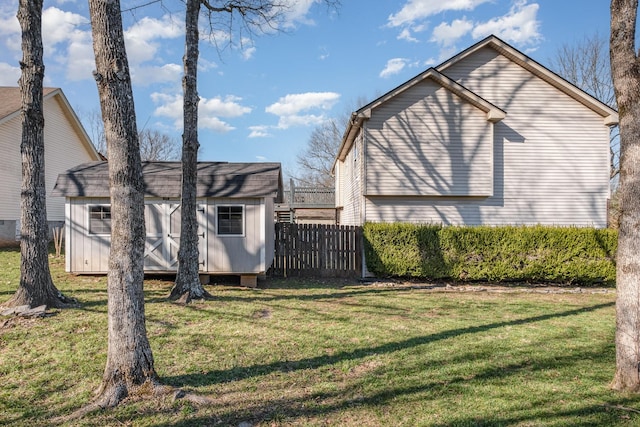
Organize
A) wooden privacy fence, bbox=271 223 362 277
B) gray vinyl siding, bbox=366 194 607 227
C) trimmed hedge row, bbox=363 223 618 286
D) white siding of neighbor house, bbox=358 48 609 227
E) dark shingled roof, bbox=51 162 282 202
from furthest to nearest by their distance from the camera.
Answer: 1. white siding of neighbor house, bbox=358 48 609 227
2. gray vinyl siding, bbox=366 194 607 227
3. wooden privacy fence, bbox=271 223 362 277
4. trimmed hedge row, bbox=363 223 618 286
5. dark shingled roof, bbox=51 162 282 202

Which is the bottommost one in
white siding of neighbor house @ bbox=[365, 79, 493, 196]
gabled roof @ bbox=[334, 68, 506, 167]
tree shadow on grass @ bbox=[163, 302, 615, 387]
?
tree shadow on grass @ bbox=[163, 302, 615, 387]

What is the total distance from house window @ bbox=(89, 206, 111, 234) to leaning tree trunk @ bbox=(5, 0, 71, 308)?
294 centimetres

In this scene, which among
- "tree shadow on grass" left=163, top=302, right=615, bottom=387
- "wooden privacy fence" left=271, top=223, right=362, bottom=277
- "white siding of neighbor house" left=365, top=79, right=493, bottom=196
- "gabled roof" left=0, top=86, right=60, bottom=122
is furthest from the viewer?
"gabled roof" left=0, top=86, right=60, bottom=122

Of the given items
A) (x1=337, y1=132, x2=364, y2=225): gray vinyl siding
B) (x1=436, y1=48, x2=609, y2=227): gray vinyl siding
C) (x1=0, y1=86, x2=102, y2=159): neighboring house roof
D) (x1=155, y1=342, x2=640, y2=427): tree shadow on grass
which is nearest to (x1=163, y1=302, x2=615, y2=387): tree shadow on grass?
(x1=155, y1=342, x2=640, y2=427): tree shadow on grass

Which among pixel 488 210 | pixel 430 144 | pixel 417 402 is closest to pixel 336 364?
pixel 417 402

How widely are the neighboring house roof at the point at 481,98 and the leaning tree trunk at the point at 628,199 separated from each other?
7.69 meters

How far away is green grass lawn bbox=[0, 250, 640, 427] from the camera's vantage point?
3.30 metres

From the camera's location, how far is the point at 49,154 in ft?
59.1

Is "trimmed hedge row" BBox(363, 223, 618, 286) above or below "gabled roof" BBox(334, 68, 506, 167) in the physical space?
below

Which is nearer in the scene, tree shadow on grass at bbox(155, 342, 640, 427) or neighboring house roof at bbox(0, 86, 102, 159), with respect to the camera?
tree shadow on grass at bbox(155, 342, 640, 427)

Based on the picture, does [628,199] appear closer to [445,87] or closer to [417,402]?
[417,402]

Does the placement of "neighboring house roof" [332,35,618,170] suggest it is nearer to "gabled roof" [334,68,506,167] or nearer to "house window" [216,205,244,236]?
"gabled roof" [334,68,506,167]

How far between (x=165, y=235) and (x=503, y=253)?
29.0 feet

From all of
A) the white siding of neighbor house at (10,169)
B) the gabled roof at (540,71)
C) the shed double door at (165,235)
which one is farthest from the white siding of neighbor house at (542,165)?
the white siding of neighbor house at (10,169)
